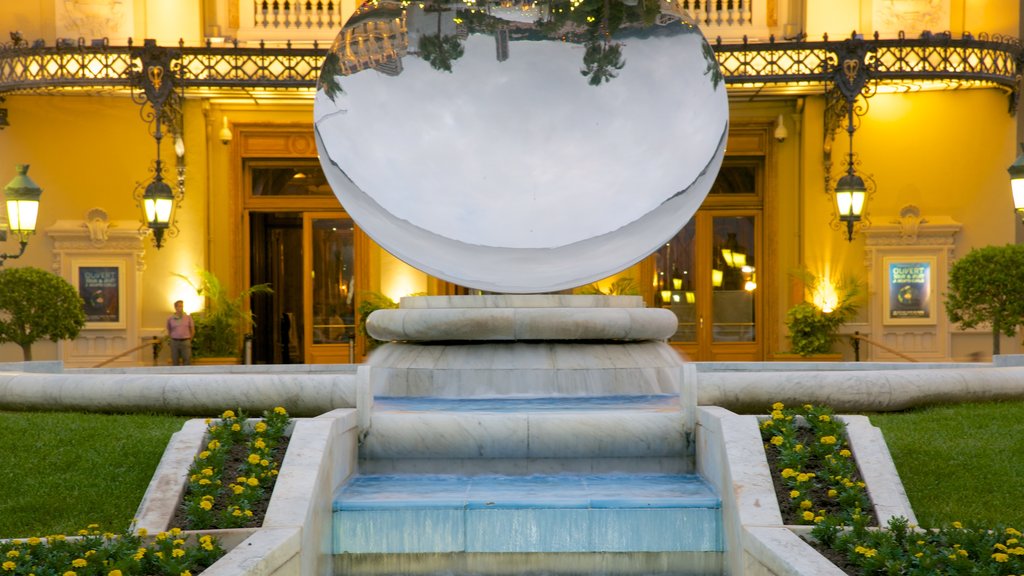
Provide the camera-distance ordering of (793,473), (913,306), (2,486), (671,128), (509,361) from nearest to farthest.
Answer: (793,473) → (2,486) → (509,361) → (671,128) → (913,306)

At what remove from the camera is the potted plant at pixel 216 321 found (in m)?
21.7

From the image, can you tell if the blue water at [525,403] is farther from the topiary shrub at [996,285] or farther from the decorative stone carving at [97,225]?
the decorative stone carving at [97,225]

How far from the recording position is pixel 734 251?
2334 centimetres

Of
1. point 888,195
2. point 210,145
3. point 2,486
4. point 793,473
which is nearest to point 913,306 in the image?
point 888,195

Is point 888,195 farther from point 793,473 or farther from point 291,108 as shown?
point 793,473

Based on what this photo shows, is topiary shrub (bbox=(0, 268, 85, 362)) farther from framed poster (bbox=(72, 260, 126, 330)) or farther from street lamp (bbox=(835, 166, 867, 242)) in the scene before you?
street lamp (bbox=(835, 166, 867, 242))

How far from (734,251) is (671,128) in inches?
475

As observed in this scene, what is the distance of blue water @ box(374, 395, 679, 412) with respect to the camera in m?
9.00

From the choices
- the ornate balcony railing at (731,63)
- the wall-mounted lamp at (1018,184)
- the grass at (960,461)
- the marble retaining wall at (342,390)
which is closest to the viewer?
the grass at (960,461)

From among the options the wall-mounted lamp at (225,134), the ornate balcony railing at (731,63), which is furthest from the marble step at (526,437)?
the wall-mounted lamp at (225,134)

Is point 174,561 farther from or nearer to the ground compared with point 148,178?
nearer to the ground

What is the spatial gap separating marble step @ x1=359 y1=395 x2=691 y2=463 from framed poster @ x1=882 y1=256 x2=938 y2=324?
15.2 meters

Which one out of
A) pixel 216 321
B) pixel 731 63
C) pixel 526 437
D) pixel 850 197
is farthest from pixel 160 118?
→ pixel 526 437

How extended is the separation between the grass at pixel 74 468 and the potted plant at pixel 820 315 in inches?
568
